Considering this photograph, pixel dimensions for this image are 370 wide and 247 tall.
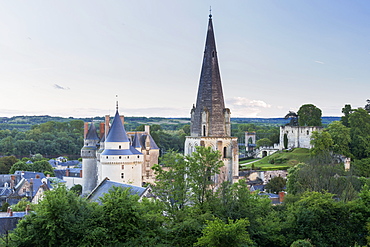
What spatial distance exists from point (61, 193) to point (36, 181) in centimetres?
3342

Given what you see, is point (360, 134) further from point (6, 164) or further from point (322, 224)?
point (6, 164)

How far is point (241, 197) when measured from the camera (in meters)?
21.8

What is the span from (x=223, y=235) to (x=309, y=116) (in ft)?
182

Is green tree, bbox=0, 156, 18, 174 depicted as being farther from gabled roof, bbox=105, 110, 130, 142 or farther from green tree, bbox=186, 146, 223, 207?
green tree, bbox=186, 146, 223, 207

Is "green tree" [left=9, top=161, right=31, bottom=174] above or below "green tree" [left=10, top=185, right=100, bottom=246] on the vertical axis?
below

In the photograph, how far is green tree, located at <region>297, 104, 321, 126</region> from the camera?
229ft

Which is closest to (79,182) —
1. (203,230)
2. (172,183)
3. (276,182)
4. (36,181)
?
(36,181)

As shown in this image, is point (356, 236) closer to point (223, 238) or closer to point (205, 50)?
point (223, 238)

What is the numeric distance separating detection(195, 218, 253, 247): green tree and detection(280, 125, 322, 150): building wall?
5147 cm

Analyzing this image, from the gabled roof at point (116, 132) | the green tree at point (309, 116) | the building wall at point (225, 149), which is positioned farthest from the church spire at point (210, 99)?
the green tree at point (309, 116)

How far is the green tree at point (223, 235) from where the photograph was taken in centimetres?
1794

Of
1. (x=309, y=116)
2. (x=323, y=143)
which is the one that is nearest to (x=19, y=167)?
(x=323, y=143)

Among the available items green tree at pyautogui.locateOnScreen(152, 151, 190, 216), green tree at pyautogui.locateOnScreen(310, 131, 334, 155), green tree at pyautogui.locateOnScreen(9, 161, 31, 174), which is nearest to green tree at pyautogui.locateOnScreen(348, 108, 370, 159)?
green tree at pyautogui.locateOnScreen(310, 131, 334, 155)

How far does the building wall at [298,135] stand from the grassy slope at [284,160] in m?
1.74
